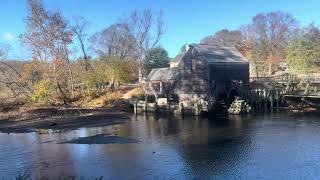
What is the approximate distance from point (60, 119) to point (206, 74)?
1767 centimetres

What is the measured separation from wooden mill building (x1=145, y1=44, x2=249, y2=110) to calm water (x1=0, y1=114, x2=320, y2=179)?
13.3 meters

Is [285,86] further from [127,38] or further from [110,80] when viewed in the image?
[127,38]

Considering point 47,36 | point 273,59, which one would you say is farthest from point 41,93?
point 273,59

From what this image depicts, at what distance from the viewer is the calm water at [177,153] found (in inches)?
842

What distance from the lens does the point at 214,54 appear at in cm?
5438

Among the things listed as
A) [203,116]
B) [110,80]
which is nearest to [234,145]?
[203,116]

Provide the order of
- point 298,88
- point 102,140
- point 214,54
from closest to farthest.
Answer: point 102,140
point 214,54
point 298,88

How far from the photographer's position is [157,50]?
9506 centimetres

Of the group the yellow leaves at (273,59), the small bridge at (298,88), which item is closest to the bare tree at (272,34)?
the yellow leaves at (273,59)

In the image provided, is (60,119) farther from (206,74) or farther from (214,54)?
(214,54)

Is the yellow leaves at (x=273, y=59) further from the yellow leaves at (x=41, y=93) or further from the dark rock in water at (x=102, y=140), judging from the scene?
the dark rock in water at (x=102, y=140)

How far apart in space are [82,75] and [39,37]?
11272mm

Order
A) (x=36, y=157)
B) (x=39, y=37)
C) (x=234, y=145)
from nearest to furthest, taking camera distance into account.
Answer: (x=36, y=157), (x=234, y=145), (x=39, y=37)

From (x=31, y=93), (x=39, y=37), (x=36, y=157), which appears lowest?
(x=36, y=157)
